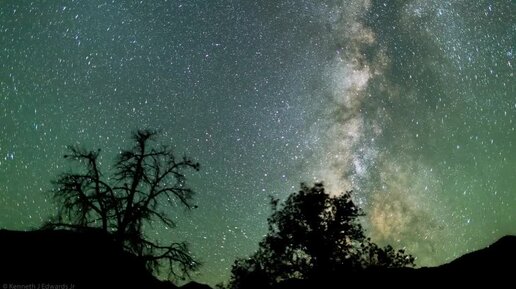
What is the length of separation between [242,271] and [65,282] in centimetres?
1722

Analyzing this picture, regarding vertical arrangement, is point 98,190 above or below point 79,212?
above

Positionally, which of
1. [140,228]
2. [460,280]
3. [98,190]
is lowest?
[460,280]

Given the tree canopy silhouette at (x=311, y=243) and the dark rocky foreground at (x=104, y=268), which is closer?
the dark rocky foreground at (x=104, y=268)

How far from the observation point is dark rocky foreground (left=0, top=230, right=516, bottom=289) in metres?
10.4

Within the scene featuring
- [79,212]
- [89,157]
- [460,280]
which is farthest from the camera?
[89,157]

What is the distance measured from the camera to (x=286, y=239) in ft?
86.9

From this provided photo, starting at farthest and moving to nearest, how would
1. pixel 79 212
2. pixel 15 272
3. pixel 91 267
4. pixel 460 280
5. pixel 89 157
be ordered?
pixel 89 157
pixel 79 212
pixel 91 267
pixel 15 272
pixel 460 280

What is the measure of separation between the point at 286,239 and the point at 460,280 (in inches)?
674

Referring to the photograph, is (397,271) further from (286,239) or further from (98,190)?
(286,239)

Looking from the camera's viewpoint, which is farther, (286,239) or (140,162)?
(286,239)

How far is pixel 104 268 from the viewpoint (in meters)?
13.0

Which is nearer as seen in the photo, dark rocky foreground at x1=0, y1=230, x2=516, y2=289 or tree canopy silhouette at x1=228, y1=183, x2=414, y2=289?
dark rocky foreground at x1=0, y1=230, x2=516, y2=289

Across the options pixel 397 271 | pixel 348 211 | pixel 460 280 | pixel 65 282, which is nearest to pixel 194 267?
pixel 65 282

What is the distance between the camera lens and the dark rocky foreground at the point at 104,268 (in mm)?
10367
